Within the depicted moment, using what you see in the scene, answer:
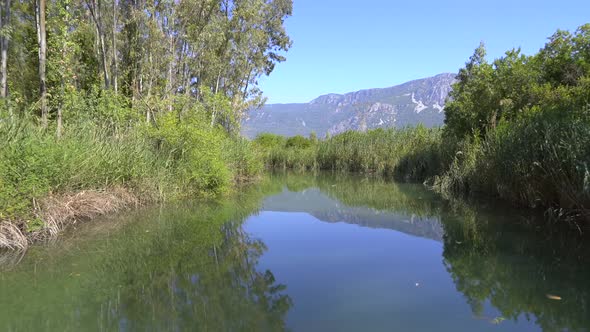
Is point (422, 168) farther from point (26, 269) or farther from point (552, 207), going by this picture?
point (26, 269)

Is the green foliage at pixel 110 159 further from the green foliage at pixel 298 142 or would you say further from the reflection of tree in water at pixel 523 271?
the green foliage at pixel 298 142

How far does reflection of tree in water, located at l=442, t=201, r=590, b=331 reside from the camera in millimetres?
4473

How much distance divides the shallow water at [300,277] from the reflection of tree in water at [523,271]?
0.02 meters

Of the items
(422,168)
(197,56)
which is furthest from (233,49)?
(422,168)

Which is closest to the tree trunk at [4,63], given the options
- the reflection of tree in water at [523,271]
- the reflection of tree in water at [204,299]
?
the reflection of tree in water at [204,299]

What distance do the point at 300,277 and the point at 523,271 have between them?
3.03 meters

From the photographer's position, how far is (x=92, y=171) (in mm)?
8859

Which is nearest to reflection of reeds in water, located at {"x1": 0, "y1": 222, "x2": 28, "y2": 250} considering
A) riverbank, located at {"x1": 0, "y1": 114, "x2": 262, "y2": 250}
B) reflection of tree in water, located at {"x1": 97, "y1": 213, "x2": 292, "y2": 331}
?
riverbank, located at {"x1": 0, "y1": 114, "x2": 262, "y2": 250}

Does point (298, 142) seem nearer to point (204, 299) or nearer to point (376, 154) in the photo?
point (376, 154)

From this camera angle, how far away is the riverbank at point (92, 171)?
6.64 m

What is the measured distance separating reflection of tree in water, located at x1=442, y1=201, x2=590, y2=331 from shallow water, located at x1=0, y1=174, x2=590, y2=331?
0.02 m

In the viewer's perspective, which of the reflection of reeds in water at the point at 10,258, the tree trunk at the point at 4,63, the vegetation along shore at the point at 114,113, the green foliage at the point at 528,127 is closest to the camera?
the reflection of reeds in water at the point at 10,258

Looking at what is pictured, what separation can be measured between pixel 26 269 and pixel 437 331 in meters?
5.15

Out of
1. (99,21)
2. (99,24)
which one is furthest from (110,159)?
(99,21)
